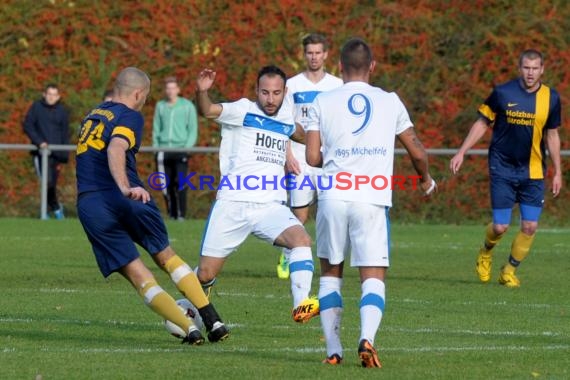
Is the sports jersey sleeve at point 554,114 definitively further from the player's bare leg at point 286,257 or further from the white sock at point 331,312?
the white sock at point 331,312

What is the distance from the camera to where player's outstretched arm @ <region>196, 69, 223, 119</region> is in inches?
374

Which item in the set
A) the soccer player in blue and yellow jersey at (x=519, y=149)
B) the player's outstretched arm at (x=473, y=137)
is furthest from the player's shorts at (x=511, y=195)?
the player's outstretched arm at (x=473, y=137)

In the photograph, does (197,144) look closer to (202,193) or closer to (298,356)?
(202,193)

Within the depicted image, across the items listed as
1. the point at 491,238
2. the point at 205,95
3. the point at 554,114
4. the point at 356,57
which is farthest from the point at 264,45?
the point at 356,57

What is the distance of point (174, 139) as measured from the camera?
22.8 metres

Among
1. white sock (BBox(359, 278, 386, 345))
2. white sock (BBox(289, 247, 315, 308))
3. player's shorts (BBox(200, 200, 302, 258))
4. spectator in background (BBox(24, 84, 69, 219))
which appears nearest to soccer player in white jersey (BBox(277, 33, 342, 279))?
player's shorts (BBox(200, 200, 302, 258))

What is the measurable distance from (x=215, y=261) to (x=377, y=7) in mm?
17005

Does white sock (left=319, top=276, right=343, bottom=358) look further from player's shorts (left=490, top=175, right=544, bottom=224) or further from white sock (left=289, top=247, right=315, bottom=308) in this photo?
player's shorts (left=490, top=175, right=544, bottom=224)

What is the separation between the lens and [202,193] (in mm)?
24578

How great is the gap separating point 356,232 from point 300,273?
5.93ft

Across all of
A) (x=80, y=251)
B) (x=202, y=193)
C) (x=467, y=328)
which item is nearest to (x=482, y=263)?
(x=467, y=328)

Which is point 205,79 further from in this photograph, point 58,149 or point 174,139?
point 58,149

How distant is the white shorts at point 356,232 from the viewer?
26.0 feet

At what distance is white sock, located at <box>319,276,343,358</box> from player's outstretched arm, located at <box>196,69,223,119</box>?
2035mm
